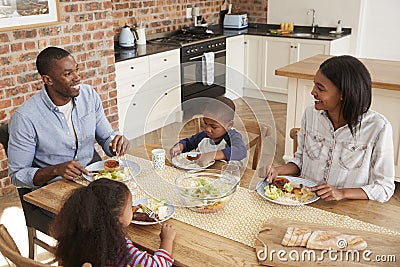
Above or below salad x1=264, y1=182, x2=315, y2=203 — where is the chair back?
above

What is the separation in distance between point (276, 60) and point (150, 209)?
4.22 metres

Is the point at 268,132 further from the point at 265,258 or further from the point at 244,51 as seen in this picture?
the point at 244,51

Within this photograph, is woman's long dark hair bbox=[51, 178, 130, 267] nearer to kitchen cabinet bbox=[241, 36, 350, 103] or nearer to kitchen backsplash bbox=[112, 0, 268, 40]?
kitchen backsplash bbox=[112, 0, 268, 40]

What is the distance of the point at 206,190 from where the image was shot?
69.2 inches

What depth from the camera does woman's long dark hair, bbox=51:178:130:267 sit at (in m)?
1.30

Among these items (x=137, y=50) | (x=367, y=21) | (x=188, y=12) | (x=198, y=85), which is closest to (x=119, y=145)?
(x=198, y=85)

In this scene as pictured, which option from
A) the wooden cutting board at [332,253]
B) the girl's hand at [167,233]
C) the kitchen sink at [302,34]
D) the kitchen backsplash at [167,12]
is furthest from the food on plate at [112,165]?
the kitchen sink at [302,34]

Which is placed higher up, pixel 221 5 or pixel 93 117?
pixel 221 5

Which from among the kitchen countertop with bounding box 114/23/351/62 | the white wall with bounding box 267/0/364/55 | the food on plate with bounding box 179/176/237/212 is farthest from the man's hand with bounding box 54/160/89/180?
the white wall with bounding box 267/0/364/55

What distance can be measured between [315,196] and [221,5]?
4800 millimetres

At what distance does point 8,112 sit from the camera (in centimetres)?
324

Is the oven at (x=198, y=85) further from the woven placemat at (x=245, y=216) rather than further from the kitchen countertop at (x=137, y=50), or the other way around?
the kitchen countertop at (x=137, y=50)

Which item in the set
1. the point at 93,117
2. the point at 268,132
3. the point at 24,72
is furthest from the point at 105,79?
the point at 268,132

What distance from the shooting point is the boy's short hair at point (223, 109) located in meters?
2.10
